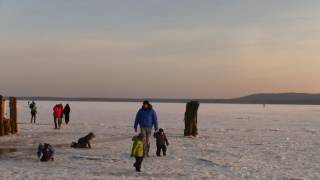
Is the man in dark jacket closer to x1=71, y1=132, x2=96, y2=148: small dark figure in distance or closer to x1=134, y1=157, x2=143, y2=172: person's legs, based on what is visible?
x1=134, y1=157, x2=143, y2=172: person's legs

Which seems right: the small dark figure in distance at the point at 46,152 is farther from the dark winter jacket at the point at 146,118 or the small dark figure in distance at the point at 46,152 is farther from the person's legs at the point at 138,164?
the person's legs at the point at 138,164

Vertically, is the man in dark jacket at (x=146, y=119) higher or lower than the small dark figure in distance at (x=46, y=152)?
higher

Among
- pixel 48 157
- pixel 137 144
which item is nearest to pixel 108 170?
pixel 137 144

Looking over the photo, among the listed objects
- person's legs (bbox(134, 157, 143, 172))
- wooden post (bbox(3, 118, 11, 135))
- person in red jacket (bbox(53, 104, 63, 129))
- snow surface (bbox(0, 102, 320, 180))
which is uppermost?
person in red jacket (bbox(53, 104, 63, 129))

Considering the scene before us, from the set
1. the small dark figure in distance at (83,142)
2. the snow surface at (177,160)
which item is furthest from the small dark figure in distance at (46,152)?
the small dark figure in distance at (83,142)

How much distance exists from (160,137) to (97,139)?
20.8 ft

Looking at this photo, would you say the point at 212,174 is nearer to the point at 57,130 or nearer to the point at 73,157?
the point at 73,157

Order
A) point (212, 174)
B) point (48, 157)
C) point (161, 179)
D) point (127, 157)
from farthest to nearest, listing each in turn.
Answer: point (127, 157)
point (48, 157)
point (212, 174)
point (161, 179)

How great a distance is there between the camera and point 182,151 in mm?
18312

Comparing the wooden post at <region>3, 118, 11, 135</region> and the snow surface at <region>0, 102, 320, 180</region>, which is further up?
the wooden post at <region>3, 118, 11, 135</region>

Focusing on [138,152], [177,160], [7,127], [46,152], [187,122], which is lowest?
[177,160]

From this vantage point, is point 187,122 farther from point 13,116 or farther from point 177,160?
point 177,160

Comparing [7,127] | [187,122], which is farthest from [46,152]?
[187,122]

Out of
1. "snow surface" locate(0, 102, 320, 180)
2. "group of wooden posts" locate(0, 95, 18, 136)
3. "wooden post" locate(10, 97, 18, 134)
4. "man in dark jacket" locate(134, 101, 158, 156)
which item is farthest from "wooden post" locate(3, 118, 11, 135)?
"man in dark jacket" locate(134, 101, 158, 156)
